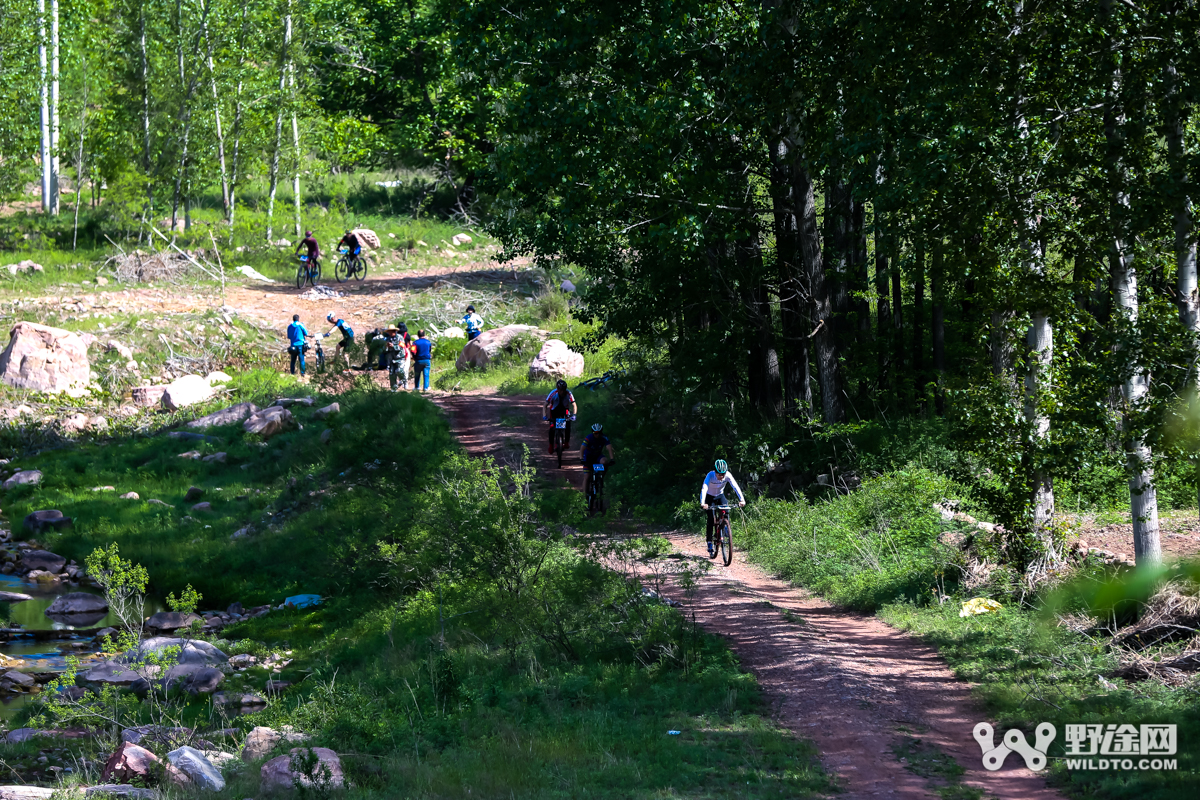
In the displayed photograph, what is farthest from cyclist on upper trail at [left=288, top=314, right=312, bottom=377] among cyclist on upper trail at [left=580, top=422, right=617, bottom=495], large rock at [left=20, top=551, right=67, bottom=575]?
cyclist on upper trail at [left=580, top=422, right=617, bottom=495]

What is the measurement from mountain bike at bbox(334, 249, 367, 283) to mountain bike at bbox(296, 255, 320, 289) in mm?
1010

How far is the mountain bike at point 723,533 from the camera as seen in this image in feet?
48.5

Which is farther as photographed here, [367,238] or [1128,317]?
[367,238]

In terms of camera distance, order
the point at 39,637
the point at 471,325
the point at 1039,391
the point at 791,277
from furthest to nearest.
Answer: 1. the point at 471,325
2. the point at 791,277
3. the point at 39,637
4. the point at 1039,391

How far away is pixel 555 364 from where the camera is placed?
2802cm

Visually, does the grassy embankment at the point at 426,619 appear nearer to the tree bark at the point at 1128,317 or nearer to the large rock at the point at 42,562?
the large rock at the point at 42,562

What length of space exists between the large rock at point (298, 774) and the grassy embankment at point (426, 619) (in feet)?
0.53

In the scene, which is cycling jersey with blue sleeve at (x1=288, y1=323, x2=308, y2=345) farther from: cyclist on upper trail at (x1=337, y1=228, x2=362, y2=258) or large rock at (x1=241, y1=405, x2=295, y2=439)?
cyclist on upper trail at (x1=337, y1=228, x2=362, y2=258)

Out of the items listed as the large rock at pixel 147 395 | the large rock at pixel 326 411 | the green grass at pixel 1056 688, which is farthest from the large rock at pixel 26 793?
the large rock at pixel 147 395

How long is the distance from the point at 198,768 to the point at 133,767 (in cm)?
95

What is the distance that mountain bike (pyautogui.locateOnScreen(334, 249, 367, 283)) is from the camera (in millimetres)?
37875

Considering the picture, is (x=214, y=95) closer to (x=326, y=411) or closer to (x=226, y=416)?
(x=226, y=416)

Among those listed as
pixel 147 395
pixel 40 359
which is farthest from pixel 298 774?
pixel 40 359

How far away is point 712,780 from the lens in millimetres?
7676
